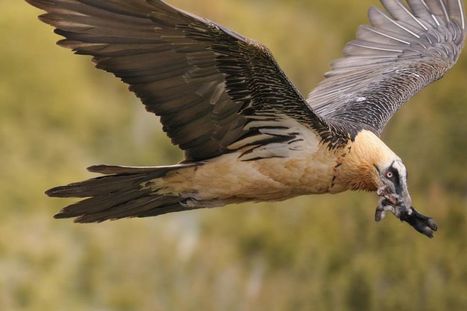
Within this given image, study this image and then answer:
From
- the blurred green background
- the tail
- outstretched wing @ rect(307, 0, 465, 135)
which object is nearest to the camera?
the tail

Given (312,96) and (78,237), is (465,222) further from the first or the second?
(312,96)

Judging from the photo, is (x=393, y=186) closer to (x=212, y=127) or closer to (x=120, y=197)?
(x=212, y=127)

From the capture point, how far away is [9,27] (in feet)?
90.4

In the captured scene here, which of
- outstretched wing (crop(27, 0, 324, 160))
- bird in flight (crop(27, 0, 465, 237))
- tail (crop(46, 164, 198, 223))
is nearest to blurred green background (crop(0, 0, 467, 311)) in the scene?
tail (crop(46, 164, 198, 223))

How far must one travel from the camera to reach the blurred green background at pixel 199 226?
22891 millimetres

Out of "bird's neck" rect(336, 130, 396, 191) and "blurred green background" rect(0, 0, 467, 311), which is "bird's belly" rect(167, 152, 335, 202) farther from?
"blurred green background" rect(0, 0, 467, 311)

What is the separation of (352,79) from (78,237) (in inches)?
533

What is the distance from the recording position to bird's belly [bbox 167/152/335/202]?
8.55m

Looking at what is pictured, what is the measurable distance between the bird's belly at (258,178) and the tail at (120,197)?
13 cm

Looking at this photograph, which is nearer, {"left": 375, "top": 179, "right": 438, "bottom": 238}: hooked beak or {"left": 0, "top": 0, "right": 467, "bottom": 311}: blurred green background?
{"left": 375, "top": 179, "right": 438, "bottom": 238}: hooked beak

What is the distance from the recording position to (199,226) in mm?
25156

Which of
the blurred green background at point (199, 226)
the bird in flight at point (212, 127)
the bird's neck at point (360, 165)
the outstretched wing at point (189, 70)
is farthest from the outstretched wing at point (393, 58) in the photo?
the blurred green background at point (199, 226)

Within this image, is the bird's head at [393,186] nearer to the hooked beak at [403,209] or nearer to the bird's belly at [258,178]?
the hooked beak at [403,209]

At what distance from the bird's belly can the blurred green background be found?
43.1 ft
